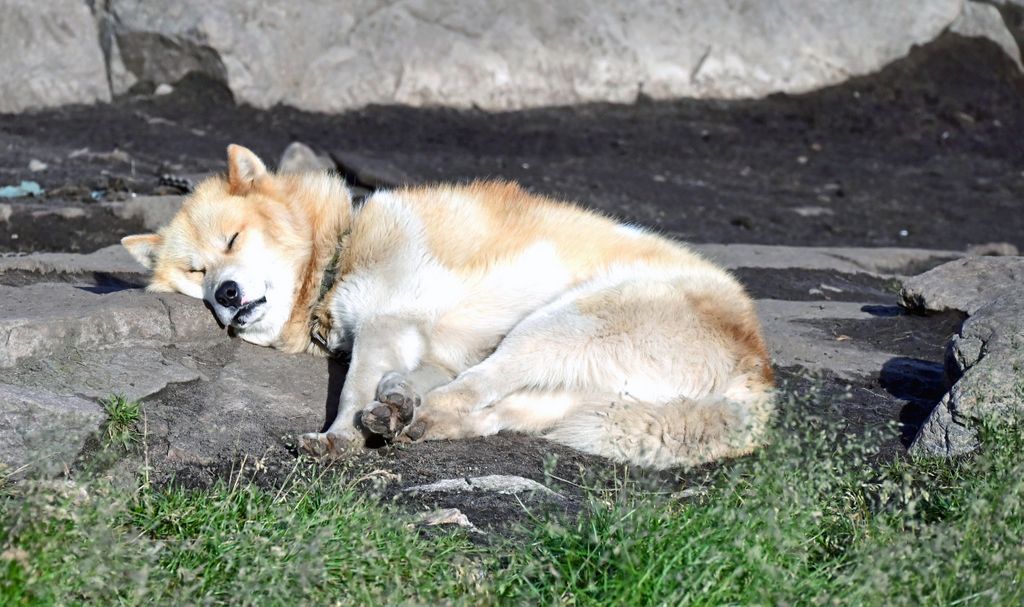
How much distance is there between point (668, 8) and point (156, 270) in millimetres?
8513

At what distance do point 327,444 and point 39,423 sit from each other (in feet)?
2.98

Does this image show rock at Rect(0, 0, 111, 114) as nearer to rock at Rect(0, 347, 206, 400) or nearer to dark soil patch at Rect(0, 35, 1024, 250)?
dark soil patch at Rect(0, 35, 1024, 250)

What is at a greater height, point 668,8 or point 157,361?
point 668,8

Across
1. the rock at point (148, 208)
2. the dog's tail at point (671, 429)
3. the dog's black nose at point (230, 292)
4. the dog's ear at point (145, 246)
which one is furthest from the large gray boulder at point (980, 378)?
the rock at point (148, 208)

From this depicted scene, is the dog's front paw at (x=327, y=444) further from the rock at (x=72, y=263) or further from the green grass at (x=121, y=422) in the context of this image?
the rock at (x=72, y=263)

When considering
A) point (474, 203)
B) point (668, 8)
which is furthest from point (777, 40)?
point (474, 203)

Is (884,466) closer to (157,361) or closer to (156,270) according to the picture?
(157,361)

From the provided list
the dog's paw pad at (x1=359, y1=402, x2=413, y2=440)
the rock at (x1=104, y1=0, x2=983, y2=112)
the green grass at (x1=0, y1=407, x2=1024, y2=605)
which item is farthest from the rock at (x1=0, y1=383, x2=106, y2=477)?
the rock at (x1=104, y1=0, x2=983, y2=112)

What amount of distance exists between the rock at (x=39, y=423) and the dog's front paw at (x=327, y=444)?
662 millimetres

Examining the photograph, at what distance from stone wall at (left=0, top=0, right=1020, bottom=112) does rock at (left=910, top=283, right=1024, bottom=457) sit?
25.6ft

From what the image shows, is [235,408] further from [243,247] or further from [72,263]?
[72,263]

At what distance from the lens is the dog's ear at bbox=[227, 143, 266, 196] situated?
4793 mm

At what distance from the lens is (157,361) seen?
170 inches

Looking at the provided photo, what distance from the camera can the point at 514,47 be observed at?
1155cm
